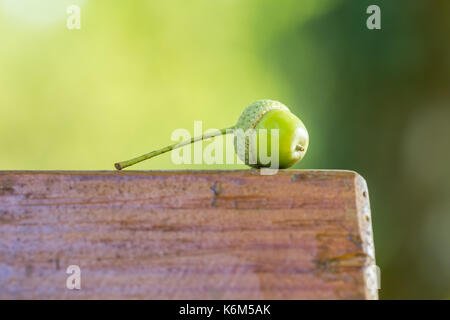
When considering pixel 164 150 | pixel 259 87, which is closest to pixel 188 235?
pixel 164 150

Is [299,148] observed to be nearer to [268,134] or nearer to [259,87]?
[268,134]

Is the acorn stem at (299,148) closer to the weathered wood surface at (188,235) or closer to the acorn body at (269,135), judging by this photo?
the acorn body at (269,135)

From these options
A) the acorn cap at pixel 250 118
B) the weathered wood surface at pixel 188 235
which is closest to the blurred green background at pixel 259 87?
the acorn cap at pixel 250 118

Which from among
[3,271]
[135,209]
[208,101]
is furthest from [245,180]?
[208,101]

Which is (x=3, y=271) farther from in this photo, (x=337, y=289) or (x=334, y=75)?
(x=334, y=75)

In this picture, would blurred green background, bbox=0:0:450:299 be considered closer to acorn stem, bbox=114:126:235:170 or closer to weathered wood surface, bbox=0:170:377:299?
acorn stem, bbox=114:126:235:170
